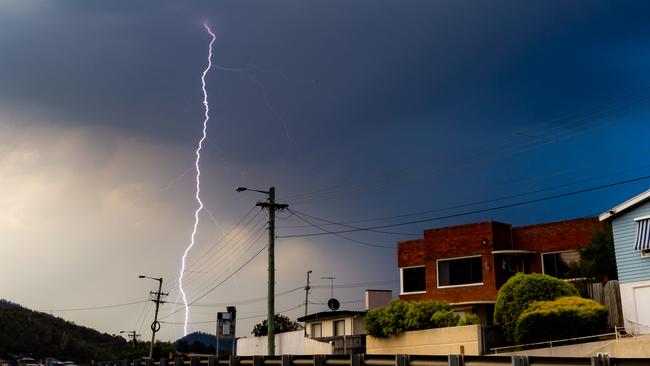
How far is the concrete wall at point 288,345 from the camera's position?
45.2m

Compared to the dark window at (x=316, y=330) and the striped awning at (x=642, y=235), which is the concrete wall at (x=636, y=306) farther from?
the dark window at (x=316, y=330)

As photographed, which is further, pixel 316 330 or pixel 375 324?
pixel 316 330

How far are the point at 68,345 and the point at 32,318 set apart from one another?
33.3ft

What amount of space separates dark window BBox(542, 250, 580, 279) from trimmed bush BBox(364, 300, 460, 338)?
9307 millimetres

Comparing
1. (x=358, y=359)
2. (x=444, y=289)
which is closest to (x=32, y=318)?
(x=444, y=289)

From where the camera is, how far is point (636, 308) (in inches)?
1222

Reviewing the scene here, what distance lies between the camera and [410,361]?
615 inches

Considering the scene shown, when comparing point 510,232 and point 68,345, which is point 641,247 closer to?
point 510,232

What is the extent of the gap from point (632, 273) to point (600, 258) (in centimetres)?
530

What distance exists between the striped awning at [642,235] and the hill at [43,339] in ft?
304

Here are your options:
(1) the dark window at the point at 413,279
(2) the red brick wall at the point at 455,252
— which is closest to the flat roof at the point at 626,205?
(2) the red brick wall at the point at 455,252

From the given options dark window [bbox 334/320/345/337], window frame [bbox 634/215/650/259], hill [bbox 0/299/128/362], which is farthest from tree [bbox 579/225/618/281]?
hill [bbox 0/299/128/362]

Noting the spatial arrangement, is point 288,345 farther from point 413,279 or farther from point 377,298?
point 413,279

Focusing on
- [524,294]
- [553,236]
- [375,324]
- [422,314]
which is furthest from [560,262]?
[375,324]
